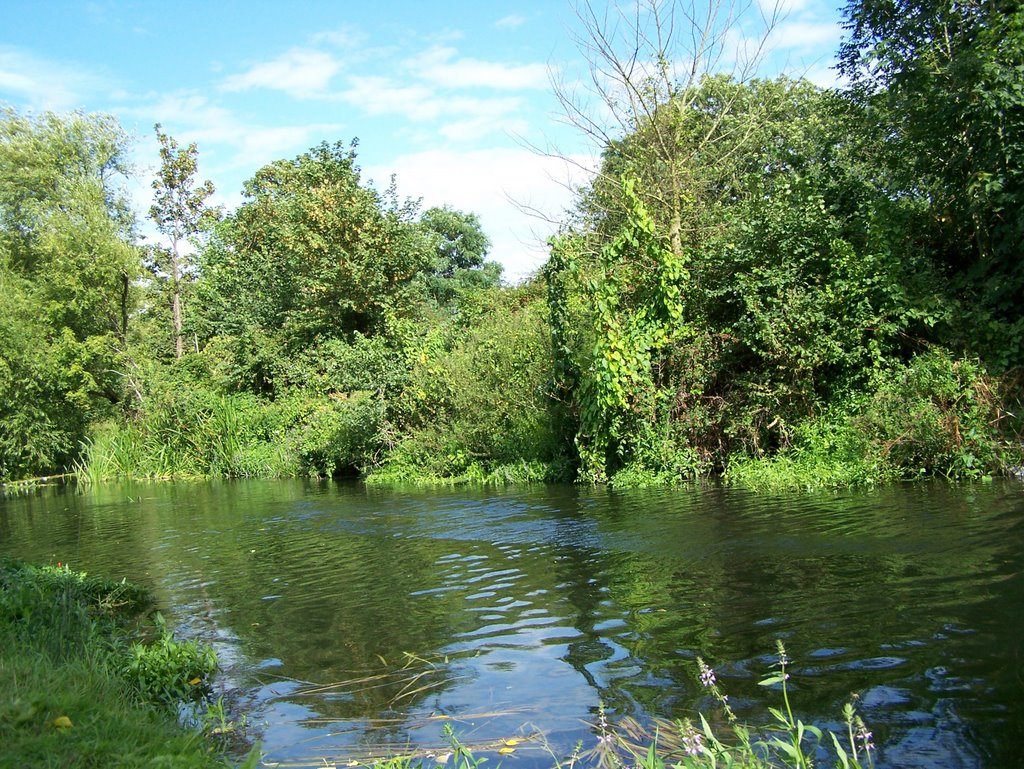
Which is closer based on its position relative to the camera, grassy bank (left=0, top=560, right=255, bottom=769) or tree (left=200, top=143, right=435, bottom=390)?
grassy bank (left=0, top=560, right=255, bottom=769)

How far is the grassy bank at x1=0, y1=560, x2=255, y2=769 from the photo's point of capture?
395cm

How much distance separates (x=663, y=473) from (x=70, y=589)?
445 inches

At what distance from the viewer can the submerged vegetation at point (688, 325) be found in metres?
14.8

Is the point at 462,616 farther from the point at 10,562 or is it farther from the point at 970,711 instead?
the point at 10,562

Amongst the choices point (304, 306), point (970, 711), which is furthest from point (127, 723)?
point (304, 306)

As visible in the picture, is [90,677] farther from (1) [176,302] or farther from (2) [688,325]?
(1) [176,302]

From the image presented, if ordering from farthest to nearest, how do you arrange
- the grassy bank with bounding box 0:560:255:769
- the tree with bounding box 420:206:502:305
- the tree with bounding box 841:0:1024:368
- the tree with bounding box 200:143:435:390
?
the tree with bounding box 420:206:502:305, the tree with bounding box 200:143:435:390, the tree with bounding box 841:0:1024:368, the grassy bank with bounding box 0:560:255:769

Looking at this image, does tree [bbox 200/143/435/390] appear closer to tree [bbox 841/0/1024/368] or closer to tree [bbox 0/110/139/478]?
tree [bbox 0/110/139/478]

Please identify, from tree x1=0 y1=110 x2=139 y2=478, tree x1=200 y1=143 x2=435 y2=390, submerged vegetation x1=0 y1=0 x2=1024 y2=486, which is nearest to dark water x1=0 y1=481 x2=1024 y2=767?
submerged vegetation x1=0 y1=0 x2=1024 y2=486

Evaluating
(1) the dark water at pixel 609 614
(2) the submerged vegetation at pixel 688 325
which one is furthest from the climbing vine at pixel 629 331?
(1) the dark water at pixel 609 614

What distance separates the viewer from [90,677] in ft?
17.1

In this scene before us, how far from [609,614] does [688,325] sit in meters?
10.7

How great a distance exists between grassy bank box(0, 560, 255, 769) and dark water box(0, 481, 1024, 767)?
0.50 m

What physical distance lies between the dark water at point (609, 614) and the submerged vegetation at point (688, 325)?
2634 mm
